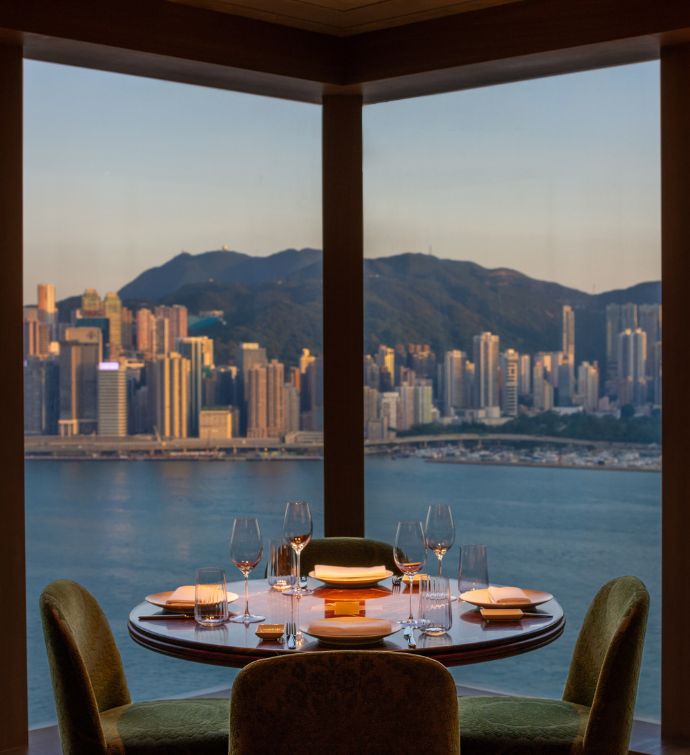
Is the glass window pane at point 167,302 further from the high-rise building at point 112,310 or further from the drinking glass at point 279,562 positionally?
the drinking glass at point 279,562

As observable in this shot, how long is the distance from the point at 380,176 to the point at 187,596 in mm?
6973

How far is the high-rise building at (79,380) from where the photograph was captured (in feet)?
22.9

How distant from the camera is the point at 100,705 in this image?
288 cm

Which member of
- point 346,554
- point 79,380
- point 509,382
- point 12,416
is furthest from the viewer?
point 79,380

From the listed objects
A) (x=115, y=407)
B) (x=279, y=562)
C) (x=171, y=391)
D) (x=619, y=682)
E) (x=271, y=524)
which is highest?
(x=171, y=391)

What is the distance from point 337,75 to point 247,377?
266cm

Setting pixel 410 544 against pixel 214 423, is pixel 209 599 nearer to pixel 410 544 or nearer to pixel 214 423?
pixel 410 544

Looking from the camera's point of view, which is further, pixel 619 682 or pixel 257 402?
pixel 257 402

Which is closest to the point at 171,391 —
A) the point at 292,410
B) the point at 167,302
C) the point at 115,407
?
the point at 115,407

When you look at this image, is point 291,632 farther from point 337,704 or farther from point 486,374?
point 486,374

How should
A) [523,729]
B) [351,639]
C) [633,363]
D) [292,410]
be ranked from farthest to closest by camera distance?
[292,410] → [633,363] → [523,729] → [351,639]

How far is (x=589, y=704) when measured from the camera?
291 cm

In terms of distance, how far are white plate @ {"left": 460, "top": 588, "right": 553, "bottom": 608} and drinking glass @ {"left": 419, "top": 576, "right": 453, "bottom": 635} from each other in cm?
23

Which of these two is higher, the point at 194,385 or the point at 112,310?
the point at 112,310
